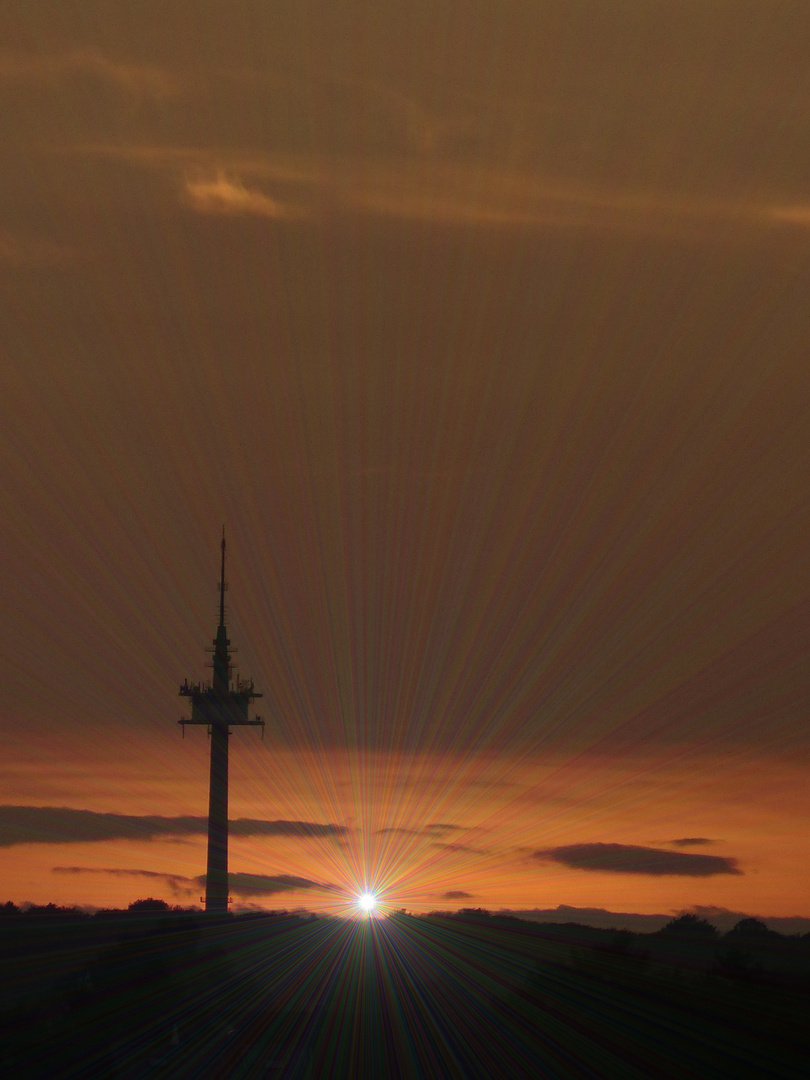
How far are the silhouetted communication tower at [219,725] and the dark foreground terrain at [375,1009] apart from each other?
471cm

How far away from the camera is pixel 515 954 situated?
4899 inches

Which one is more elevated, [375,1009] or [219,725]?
[219,725]

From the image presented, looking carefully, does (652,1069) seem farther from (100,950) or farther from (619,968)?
(100,950)

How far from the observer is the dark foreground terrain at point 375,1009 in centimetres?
7012

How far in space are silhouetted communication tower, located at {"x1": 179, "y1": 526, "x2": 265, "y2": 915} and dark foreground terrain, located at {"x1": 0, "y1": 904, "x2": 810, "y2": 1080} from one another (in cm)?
471

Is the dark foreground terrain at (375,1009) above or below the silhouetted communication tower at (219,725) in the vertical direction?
below

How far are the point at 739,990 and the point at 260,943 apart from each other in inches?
2749

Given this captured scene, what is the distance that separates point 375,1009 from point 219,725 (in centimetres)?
3483

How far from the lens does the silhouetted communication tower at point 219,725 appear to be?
123 meters

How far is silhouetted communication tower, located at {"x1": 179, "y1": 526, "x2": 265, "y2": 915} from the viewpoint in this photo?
404ft

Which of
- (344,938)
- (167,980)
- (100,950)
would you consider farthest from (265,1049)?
(344,938)

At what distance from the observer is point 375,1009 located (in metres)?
103

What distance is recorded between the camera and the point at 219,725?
418 feet

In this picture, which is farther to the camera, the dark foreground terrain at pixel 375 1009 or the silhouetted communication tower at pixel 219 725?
the silhouetted communication tower at pixel 219 725
